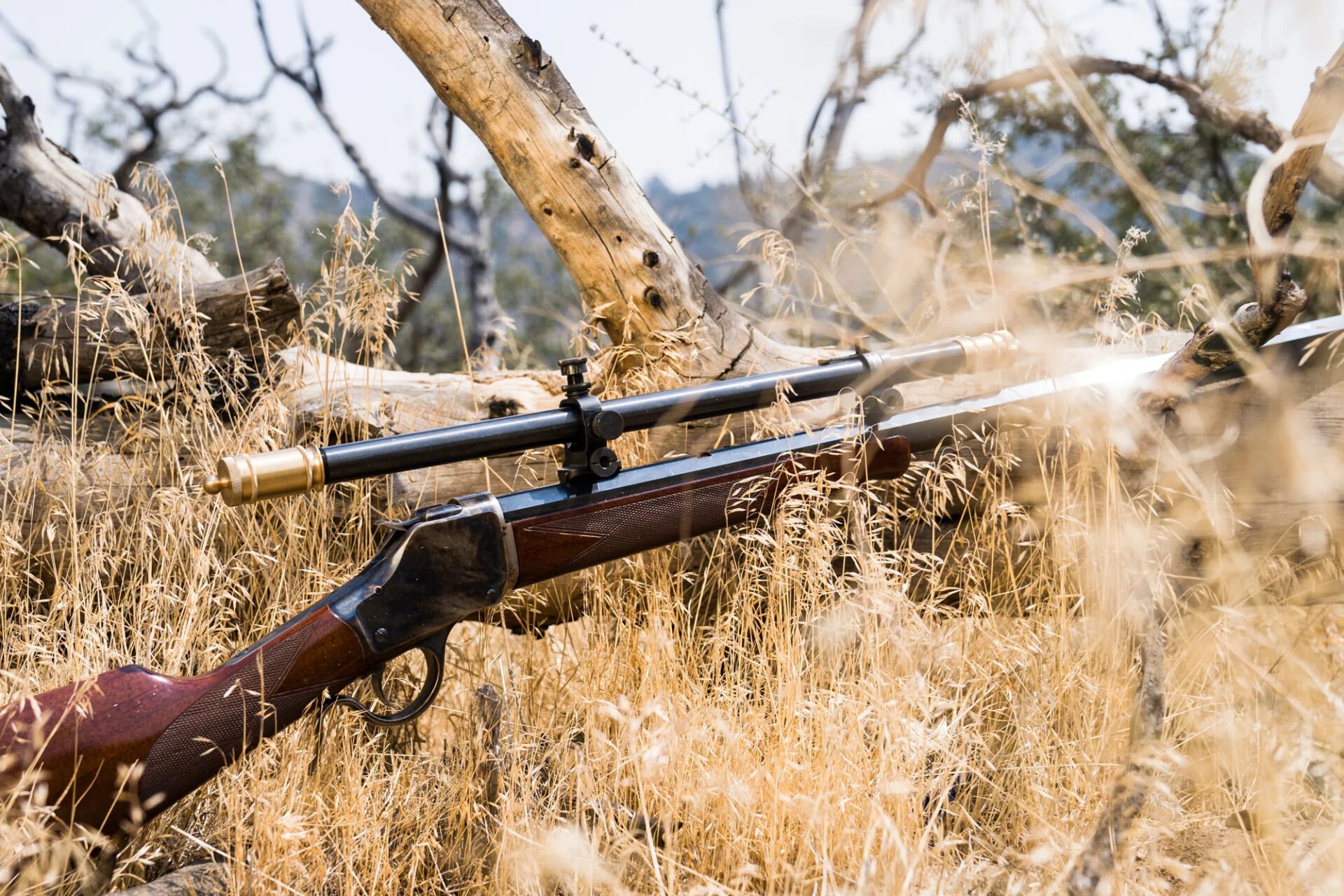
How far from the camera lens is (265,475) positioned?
78.4 inches

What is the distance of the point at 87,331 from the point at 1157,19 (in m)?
4.79

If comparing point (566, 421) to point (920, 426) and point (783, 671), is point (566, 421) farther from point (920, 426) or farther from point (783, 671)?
point (920, 426)

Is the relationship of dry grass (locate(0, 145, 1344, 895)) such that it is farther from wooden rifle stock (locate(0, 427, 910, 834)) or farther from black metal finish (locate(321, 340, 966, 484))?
black metal finish (locate(321, 340, 966, 484))

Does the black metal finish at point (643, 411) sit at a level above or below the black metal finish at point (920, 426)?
above

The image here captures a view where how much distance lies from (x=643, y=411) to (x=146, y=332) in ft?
Result: 5.50

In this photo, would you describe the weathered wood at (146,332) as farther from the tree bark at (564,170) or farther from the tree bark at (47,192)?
the tree bark at (564,170)

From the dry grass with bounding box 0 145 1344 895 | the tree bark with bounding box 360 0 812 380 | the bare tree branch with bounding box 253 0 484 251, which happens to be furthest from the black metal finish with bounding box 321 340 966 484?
the bare tree branch with bounding box 253 0 484 251

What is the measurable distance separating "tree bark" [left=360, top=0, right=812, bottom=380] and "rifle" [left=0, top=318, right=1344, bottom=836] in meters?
0.64

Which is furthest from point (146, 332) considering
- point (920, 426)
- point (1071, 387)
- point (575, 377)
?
point (1071, 387)

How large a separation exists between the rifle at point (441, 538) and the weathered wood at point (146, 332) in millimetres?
1121

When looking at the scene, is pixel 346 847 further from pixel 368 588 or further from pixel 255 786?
pixel 368 588

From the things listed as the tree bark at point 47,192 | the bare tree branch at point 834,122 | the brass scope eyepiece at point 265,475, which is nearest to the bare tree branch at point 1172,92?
the bare tree branch at point 834,122

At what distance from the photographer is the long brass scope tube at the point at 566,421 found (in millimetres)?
2006

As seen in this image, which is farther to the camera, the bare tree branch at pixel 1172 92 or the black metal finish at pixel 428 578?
the bare tree branch at pixel 1172 92
